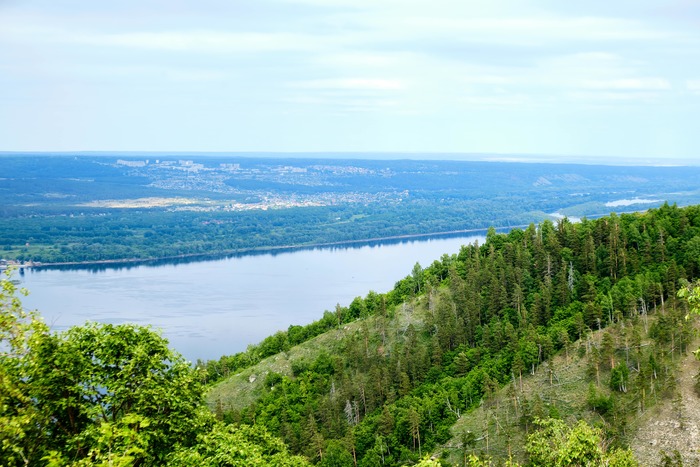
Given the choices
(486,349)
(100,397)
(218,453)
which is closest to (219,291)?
(486,349)

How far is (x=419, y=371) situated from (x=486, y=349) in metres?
5.15

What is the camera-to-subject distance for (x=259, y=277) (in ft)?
468

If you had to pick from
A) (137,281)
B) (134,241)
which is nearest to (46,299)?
(137,281)

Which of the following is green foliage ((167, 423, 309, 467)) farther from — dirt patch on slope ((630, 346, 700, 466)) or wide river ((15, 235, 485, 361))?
wide river ((15, 235, 485, 361))

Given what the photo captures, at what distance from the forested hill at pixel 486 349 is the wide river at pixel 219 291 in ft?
96.4

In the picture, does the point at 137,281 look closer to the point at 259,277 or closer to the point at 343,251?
the point at 259,277

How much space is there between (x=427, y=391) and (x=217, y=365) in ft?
91.9

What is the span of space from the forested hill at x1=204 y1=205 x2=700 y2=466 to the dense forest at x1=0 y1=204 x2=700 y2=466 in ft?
0.50

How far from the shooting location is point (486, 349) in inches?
1914

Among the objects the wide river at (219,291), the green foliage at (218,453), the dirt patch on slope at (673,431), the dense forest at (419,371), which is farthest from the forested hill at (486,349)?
the wide river at (219,291)

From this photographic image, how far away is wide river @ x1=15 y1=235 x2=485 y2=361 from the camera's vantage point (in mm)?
97688

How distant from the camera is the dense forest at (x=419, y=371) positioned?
15023 mm

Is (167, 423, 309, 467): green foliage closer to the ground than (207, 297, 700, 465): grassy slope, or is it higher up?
higher up

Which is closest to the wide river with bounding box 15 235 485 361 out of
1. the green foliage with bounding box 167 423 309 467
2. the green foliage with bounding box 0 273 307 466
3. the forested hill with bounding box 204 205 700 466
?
the forested hill with bounding box 204 205 700 466
